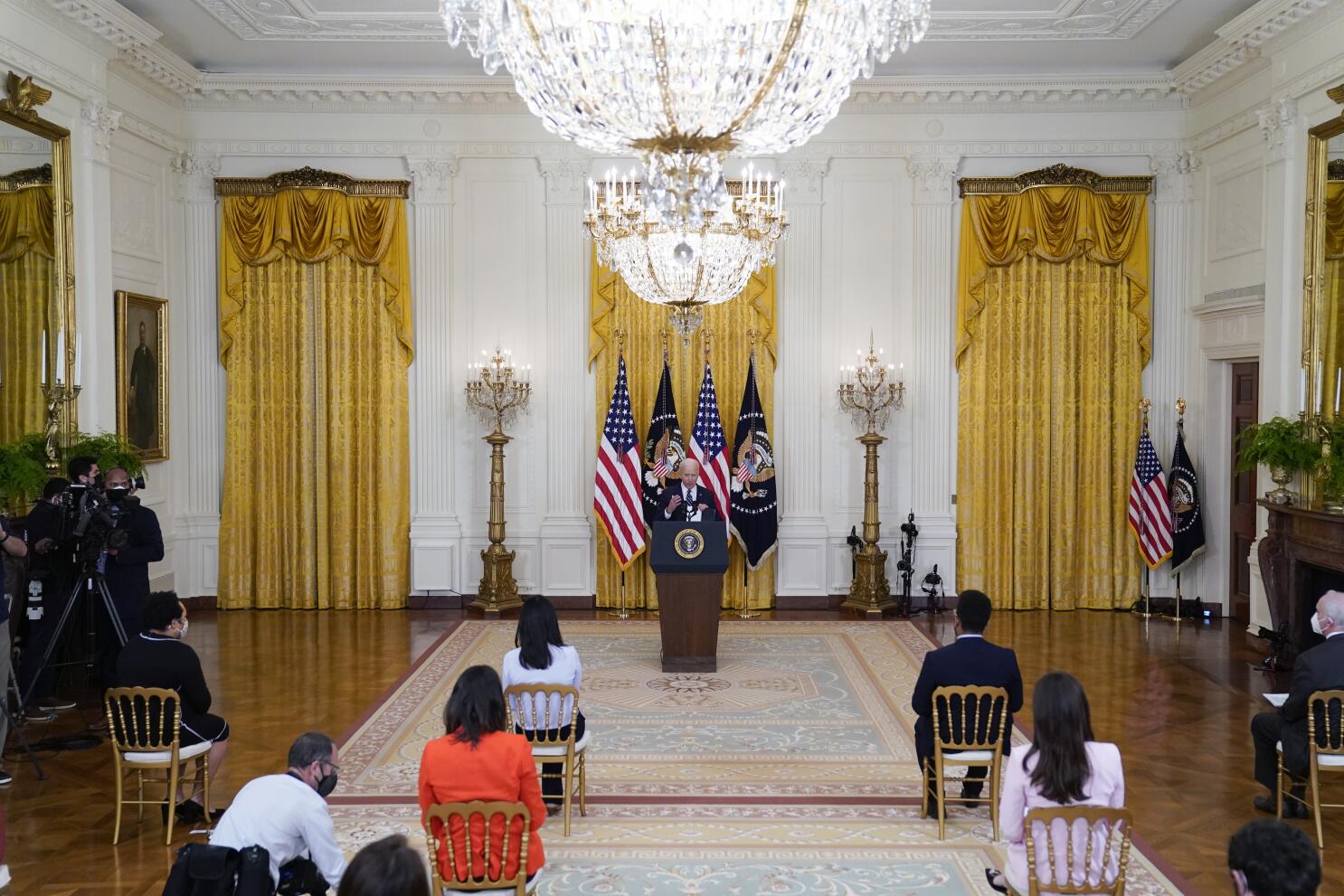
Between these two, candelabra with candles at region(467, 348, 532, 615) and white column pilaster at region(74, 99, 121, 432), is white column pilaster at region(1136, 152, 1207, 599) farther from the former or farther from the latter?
white column pilaster at region(74, 99, 121, 432)

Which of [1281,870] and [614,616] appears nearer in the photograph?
[1281,870]

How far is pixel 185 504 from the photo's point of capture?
12.5 metres

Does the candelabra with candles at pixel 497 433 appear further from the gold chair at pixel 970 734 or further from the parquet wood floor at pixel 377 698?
the gold chair at pixel 970 734

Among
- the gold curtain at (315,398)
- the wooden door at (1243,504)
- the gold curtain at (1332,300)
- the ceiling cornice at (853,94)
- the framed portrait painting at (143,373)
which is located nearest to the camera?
the gold curtain at (1332,300)

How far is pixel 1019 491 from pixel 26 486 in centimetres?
944

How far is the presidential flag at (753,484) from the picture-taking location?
480 inches

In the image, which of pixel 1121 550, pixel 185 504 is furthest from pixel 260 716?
pixel 1121 550

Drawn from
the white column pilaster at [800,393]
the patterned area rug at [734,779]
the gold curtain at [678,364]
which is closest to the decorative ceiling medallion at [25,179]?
the patterned area rug at [734,779]

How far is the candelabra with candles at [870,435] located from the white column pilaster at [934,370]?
1.02 feet

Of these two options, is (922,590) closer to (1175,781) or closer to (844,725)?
(844,725)

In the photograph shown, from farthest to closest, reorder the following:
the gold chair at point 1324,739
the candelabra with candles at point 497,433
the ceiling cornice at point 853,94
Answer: the ceiling cornice at point 853,94 < the candelabra with candles at point 497,433 < the gold chair at point 1324,739

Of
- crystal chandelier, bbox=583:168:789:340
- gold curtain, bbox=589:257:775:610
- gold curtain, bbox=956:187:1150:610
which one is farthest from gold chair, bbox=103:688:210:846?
gold curtain, bbox=956:187:1150:610

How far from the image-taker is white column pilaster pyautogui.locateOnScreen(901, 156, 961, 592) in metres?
12.5

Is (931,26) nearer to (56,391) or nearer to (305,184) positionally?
(305,184)
